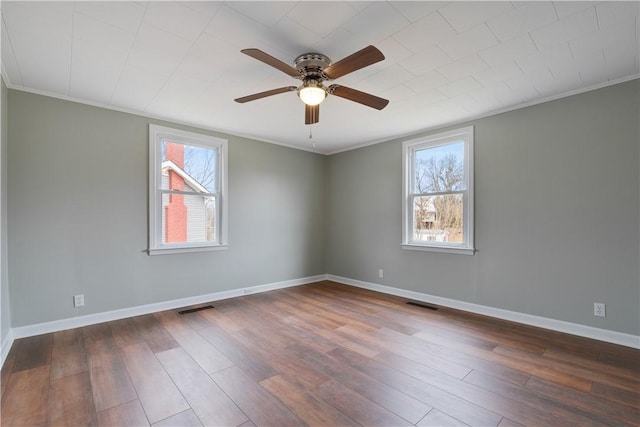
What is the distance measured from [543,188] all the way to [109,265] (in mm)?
4957

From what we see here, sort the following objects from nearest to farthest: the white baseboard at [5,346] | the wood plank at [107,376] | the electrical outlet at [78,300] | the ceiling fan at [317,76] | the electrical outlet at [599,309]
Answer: the wood plank at [107,376] < the ceiling fan at [317,76] < the white baseboard at [5,346] < the electrical outlet at [599,309] < the electrical outlet at [78,300]

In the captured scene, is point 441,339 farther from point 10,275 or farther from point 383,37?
point 10,275

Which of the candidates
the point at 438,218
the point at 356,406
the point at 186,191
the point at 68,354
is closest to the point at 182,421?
the point at 356,406

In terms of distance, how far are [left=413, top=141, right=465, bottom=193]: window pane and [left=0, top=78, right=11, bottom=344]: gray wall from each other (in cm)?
470

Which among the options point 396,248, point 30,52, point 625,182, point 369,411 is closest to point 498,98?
point 625,182

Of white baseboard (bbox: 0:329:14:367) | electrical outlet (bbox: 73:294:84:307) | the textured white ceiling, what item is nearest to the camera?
the textured white ceiling

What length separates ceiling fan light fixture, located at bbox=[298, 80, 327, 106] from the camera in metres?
2.34

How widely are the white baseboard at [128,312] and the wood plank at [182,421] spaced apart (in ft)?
6.25

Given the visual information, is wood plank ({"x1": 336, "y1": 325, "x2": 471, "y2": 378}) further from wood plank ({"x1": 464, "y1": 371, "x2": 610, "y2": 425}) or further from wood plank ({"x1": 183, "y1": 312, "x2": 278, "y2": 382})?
wood plank ({"x1": 183, "y1": 312, "x2": 278, "y2": 382})

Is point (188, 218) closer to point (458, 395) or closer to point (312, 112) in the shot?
point (312, 112)

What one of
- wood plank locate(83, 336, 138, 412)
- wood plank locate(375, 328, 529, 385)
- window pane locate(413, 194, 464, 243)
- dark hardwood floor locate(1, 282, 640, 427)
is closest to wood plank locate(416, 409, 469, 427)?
dark hardwood floor locate(1, 282, 640, 427)

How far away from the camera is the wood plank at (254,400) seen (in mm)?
1776

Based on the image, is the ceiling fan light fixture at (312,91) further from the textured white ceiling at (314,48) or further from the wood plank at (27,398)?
the wood plank at (27,398)

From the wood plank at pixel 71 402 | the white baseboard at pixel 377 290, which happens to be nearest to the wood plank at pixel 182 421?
the wood plank at pixel 71 402
